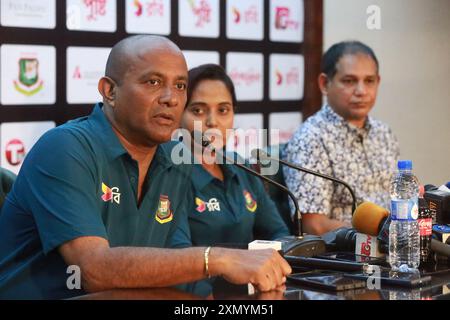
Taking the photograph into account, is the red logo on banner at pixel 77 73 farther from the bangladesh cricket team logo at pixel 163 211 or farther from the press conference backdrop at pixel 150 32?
the bangladesh cricket team logo at pixel 163 211

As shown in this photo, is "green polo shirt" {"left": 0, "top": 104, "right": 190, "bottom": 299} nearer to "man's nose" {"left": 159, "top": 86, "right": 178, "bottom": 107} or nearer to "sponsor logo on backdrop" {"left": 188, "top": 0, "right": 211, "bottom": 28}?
"man's nose" {"left": 159, "top": 86, "right": 178, "bottom": 107}

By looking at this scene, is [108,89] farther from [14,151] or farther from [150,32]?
[150,32]

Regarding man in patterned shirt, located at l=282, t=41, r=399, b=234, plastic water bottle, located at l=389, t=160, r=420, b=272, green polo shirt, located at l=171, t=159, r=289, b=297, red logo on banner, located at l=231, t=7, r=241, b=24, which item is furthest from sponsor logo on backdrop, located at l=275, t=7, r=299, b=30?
plastic water bottle, located at l=389, t=160, r=420, b=272

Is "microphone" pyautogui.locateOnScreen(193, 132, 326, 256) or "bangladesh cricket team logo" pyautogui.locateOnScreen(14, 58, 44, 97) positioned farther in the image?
"bangladesh cricket team logo" pyautogui.locateOnScreen(14, 58, 44, 97)

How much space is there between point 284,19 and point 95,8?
50.2 inches

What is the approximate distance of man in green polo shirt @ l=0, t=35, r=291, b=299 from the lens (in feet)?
6.15

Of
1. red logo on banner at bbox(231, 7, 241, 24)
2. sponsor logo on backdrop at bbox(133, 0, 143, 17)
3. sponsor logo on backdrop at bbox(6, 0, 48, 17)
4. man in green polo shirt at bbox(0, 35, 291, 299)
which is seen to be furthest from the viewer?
Answer: red logo on banner at bbox(231, 7, 241, 24)

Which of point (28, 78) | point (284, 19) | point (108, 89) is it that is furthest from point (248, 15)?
point (108, 89)

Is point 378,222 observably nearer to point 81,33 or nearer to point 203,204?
point 203,204

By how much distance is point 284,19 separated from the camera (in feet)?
14.1

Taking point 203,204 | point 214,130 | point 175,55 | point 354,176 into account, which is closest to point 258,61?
point 354,176

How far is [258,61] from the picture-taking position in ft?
13.8

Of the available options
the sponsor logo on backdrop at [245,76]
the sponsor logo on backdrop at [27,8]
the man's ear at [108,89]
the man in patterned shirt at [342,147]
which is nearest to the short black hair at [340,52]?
the man in patterned shirt at [342,147]

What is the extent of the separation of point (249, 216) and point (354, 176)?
87 cm
